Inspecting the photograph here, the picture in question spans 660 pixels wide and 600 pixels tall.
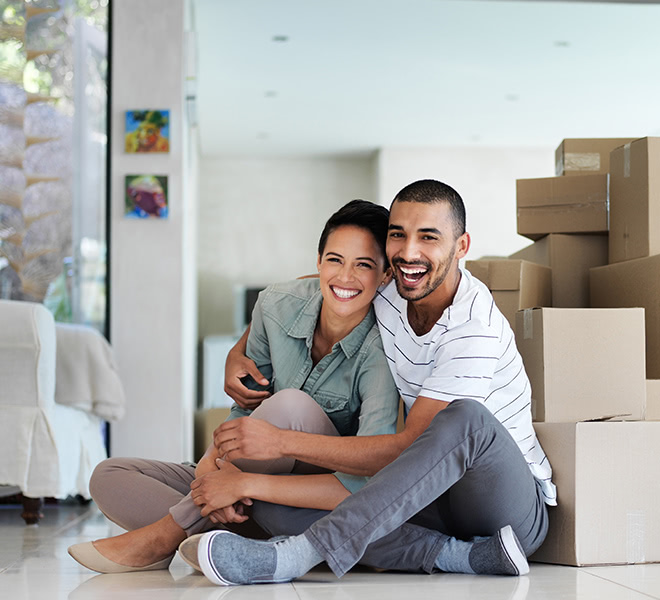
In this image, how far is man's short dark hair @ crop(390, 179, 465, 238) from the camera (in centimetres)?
183

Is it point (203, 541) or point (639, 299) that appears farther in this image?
point (639, 299)

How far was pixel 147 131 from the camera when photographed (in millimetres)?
4105

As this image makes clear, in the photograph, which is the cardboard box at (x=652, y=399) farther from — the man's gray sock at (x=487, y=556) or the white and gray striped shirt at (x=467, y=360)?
the man's gray sock at (x=487, y=556)

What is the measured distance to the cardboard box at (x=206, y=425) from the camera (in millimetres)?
4941

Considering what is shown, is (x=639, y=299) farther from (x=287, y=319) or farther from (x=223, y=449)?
(x=223, y=449)

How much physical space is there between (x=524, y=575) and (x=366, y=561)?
32 cm

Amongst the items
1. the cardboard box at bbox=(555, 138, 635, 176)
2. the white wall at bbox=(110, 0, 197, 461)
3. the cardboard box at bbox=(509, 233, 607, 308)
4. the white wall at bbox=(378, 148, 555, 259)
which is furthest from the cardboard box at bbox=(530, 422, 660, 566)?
the white wall at bbox=(378, 148, 555, 259)

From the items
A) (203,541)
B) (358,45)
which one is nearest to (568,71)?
(358,45)

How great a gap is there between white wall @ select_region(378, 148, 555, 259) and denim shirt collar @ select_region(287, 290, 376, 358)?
6512mm

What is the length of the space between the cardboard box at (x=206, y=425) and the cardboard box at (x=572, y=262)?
2.41m

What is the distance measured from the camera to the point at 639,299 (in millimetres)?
2459

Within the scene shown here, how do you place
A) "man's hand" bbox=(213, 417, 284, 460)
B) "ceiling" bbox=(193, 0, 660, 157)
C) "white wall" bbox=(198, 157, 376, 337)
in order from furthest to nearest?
"white wall" bbox=(198, 157, 376, 337) → "ceiling" bbox=(193, 0, 660, 157) → "man's hand" bbox=(213, 417, 284, 460)

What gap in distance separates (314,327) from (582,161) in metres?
1.42

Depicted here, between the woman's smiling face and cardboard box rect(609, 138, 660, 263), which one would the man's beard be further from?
cardboard box rect(609, 138, 660, 263)
